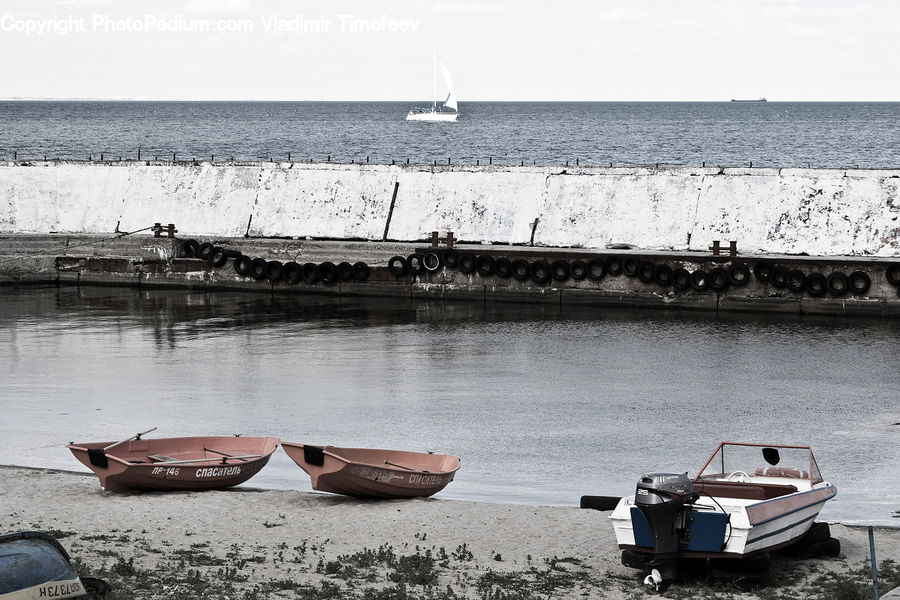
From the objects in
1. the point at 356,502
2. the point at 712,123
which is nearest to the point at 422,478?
the point at 356,502

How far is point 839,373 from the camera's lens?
71.7 feet

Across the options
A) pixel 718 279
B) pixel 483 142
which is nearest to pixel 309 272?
pixel 718 279

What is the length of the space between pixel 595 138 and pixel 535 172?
94982mm

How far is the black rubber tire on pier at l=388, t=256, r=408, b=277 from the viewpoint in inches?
1204

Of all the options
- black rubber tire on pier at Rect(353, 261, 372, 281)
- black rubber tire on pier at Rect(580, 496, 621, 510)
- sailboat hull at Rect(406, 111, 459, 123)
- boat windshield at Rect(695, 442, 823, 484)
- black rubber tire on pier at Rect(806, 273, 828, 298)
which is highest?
sailboat hull at Rect(406, 111, 459, 123)

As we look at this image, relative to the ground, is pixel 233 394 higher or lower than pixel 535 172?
lower

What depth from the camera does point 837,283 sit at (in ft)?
89.3

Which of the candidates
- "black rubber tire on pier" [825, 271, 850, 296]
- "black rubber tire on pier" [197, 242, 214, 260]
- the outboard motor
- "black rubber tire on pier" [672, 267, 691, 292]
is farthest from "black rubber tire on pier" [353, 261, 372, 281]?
the outboard motor

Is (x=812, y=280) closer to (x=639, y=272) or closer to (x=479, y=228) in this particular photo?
(x=639, y=272)

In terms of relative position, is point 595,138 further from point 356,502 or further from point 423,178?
point 356,502

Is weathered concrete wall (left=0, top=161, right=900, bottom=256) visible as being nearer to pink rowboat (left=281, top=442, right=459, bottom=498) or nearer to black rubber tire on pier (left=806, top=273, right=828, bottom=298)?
black rubber tire on pier (left=806, top=273, right=828, bottom=298)

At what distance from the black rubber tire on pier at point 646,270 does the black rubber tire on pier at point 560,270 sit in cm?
171

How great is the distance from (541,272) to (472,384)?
9.10 m

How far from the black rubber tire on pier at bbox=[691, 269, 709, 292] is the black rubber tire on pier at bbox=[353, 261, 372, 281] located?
838 centimetres
